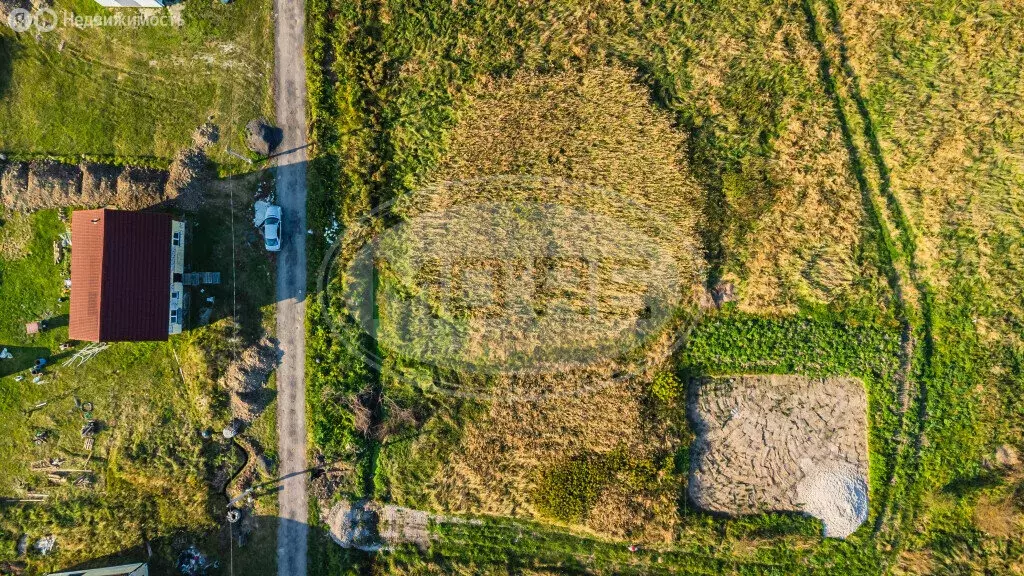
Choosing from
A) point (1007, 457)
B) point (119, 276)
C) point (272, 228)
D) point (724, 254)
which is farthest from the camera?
point (724, 254)

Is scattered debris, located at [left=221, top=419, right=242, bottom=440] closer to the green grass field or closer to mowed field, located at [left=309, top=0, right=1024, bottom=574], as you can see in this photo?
the green grass field

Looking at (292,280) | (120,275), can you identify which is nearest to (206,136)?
(120,275)

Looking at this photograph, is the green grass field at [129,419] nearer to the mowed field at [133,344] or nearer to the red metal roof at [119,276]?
the mowed field at [133,344]

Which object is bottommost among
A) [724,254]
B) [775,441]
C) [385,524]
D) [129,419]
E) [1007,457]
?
[385,524]

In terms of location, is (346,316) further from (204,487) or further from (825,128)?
(825,128)

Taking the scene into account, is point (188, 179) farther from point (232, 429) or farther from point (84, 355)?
point (232, 429)

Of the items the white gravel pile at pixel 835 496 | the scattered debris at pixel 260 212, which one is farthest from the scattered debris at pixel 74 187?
the white gravel pile at pixel 835 496
